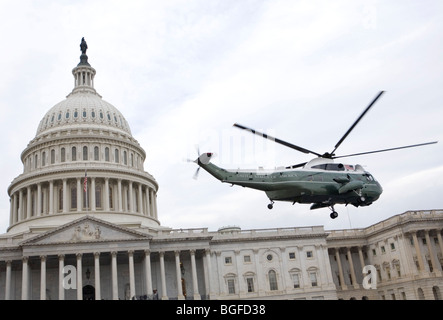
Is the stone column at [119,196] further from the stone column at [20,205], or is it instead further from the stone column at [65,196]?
the stone column at [20,205]

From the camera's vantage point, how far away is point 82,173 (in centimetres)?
9594

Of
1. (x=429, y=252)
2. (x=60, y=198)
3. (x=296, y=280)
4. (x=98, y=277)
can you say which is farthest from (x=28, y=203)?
(x=429, y=252)

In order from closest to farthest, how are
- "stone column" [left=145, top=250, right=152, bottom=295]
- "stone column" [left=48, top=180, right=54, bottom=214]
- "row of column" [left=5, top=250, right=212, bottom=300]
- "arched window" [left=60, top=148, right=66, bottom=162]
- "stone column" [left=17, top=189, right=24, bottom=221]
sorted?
"row of column" [left=5, top=250, right=212, bottom=300] < "stone column" [left=145, top=250, right=152, bottom=295] < "stone column" [left=48, top=180, right=54, bottom=214] < "stone column" [left=17, top=189, right=24, bottom=221] < "arched window" [left=60, top=148, right=66, bottom=162]

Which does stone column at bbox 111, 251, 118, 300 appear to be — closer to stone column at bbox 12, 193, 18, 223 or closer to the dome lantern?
stone column at bbox 12, 193, 18, 223

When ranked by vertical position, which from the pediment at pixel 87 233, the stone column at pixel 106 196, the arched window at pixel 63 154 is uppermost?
the arched window at pixel 63 154

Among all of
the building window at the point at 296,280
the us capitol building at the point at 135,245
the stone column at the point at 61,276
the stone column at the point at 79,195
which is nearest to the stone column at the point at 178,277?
the us capitol building at the point at 135,245

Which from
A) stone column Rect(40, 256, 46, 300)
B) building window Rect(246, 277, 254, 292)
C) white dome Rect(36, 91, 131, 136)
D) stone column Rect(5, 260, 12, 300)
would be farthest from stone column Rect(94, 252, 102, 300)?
white dome Rect(36, 91, 131, 136)

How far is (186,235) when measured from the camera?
84.4m

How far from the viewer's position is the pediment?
7731 centimetres

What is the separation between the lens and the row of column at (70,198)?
9381 cm

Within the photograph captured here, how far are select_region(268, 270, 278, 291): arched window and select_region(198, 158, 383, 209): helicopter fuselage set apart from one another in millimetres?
56926

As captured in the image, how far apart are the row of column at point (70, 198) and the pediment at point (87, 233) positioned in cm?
1360
